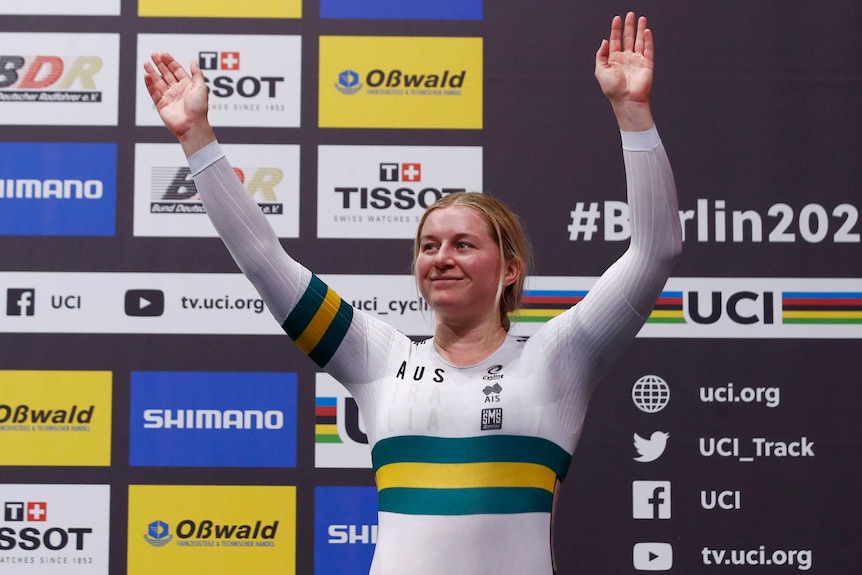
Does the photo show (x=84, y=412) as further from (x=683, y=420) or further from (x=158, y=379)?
(x=683, y=420)

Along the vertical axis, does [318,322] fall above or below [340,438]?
above

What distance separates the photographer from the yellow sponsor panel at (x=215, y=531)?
2.83m

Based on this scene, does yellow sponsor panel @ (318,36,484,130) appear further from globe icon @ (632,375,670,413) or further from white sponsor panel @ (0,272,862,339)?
globe icon @ (632,375,670,413)

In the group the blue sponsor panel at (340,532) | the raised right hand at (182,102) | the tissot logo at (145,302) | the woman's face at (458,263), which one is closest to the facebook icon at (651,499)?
the blue sponsor panel at (340,532)

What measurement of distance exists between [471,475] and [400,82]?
1.67 m

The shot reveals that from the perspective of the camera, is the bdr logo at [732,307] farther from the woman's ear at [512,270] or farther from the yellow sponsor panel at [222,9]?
the yellow sponsor panel at [222,9]

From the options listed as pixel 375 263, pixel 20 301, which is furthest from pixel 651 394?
pixel 20 301

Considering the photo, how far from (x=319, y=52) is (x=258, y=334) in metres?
0.91

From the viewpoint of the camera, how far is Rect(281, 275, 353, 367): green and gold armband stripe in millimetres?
1699

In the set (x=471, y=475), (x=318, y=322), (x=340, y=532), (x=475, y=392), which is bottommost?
(x=340, y=532)

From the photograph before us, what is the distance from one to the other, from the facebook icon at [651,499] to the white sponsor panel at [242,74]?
5.12 feet

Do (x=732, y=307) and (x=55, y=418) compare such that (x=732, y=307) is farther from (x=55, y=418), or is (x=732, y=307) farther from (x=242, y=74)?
(x=55, y=418)

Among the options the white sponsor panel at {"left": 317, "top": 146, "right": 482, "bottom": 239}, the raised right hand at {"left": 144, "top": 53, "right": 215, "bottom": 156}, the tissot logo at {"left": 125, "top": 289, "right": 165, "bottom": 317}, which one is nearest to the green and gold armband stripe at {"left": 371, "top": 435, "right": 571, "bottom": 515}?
the raised right hand at {"left": 144, "top": 53, "right": 215, "bottom": 156}

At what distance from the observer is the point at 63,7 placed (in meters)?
2.99
